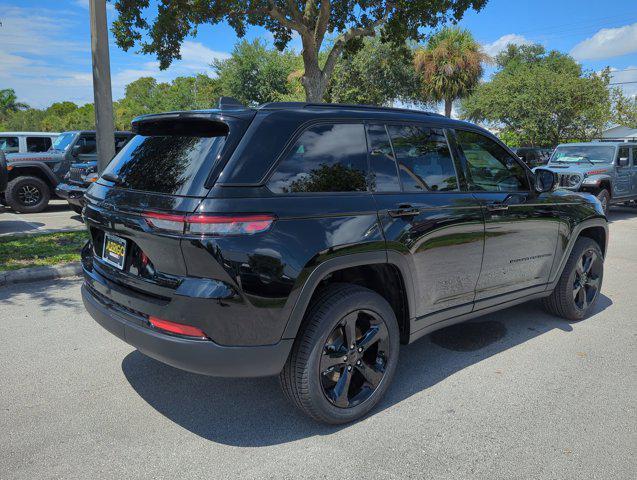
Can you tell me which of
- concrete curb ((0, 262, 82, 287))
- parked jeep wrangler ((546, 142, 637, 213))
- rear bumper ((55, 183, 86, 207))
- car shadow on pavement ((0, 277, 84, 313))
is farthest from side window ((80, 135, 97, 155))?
parked jeep wrangler ((546, 142, 637, 213))

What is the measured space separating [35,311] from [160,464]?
3041 millimetres

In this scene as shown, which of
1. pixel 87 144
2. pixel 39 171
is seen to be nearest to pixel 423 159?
pixel 39 171

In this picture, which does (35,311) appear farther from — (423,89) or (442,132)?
(423,89)

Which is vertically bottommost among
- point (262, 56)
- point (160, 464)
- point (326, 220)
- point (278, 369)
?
point (160, 464)

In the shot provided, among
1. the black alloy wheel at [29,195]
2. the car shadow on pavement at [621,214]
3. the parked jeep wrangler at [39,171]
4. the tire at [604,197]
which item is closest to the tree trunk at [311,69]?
the parked jeep wrangler at [39,171]

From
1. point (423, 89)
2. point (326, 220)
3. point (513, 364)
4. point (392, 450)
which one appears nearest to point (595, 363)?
point (513, 364)

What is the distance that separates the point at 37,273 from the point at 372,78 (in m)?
26.3

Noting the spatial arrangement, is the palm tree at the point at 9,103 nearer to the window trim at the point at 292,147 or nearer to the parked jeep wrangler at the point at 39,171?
the parked jeep wrangler at the point at 39,171

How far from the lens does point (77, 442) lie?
109 inches

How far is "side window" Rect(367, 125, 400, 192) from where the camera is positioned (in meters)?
3.15

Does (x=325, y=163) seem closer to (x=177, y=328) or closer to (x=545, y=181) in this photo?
(x=177, y=328)

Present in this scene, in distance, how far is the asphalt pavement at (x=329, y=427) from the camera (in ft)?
8.61

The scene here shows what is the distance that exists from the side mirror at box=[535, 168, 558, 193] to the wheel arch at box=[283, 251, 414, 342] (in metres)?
1.84

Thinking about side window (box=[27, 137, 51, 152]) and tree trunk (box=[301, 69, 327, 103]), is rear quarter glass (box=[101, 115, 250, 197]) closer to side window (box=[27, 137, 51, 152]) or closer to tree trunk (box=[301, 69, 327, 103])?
tree trunk (box=[301, 69, 327, 103])
